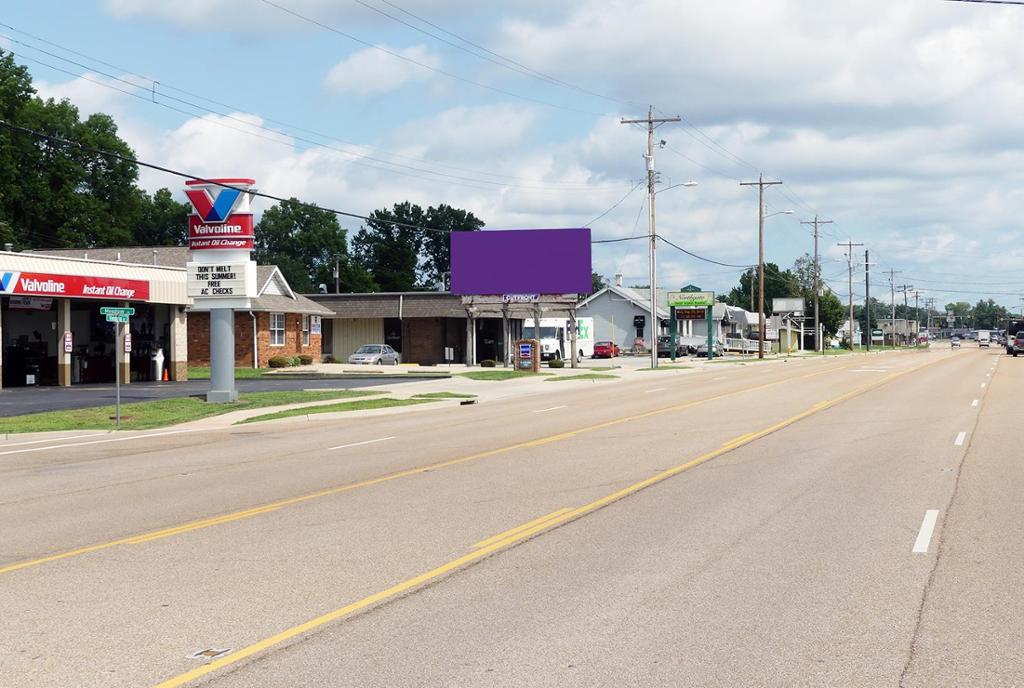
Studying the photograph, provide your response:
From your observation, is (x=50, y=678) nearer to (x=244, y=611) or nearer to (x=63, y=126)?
Result: (x=244, y=611)

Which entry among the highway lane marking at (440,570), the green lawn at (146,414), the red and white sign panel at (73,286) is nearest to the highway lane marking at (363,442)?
the highway lane marking at (440,570)

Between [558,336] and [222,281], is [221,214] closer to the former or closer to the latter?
[222,281]

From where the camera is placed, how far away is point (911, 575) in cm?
885

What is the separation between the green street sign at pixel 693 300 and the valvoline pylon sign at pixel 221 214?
5643 centimetres

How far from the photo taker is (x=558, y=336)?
277 feet

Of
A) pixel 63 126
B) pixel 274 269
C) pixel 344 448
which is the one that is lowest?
pixel 344 448

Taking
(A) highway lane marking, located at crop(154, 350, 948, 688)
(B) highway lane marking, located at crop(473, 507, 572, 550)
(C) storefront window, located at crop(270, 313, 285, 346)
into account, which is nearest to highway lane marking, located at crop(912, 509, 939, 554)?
(A) highway lane marking, located at crop(154, 350, 948, 688)

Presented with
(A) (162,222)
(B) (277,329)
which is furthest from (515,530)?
(A) (162,222)

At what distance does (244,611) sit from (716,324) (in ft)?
366

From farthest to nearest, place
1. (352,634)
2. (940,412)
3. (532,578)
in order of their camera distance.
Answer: (940,412)
(532,578)
(352,634)

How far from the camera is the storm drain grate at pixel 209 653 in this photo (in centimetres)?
662

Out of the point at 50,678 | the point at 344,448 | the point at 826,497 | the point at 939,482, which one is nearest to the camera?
the point at 50,678

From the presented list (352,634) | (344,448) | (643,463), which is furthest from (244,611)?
(344,448)

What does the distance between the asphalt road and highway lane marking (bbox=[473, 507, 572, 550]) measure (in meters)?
0.05
